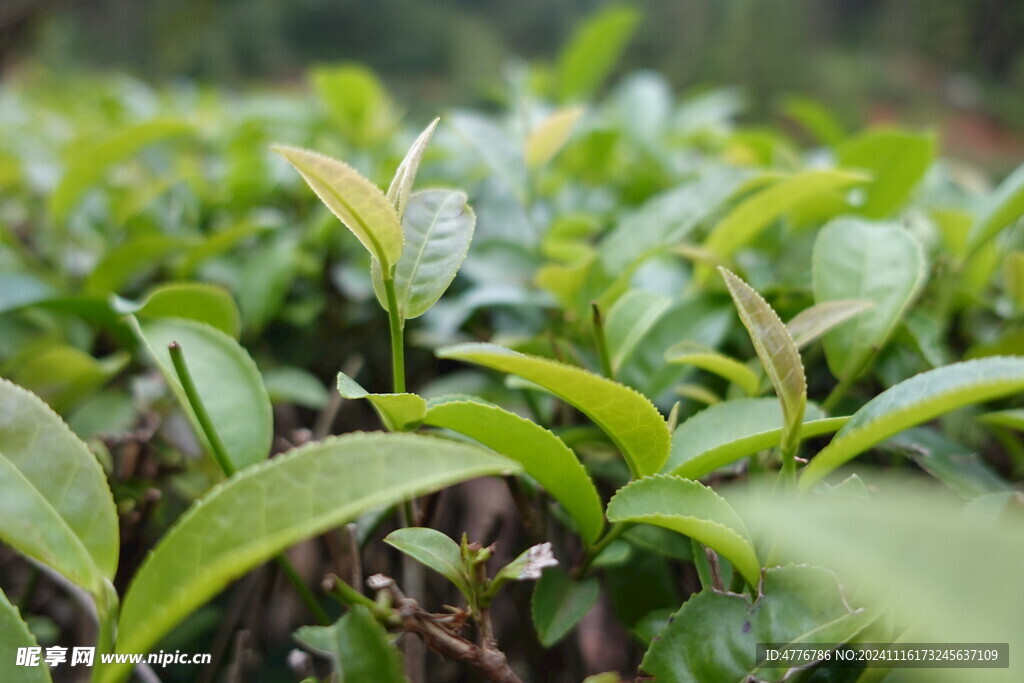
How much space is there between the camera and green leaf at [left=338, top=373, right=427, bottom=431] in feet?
1.03

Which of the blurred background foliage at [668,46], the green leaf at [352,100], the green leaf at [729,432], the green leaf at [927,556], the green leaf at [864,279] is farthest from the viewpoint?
the blurred background foliage at [668,46]

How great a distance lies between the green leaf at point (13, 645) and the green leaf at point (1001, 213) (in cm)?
59

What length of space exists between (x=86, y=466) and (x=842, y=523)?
307mm

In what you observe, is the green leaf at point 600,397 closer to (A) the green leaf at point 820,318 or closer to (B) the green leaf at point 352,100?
(A) the green leaf at point 820,318

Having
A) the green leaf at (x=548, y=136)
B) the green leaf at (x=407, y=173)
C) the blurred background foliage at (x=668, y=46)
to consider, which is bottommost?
the blurred background foliage at (x=668, y=46)

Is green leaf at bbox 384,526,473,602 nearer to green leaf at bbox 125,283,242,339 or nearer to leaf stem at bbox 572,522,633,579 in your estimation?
leaf stem at bbox 572,522,633,579

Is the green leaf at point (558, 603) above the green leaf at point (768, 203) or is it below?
below

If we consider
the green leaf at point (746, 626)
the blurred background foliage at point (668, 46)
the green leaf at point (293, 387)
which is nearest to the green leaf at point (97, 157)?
the green leaf at point (293, 387)

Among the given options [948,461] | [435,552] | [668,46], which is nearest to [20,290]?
[435,552]

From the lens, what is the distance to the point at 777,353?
1.03ft

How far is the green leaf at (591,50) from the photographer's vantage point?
0.94m

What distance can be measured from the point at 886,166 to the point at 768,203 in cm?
19

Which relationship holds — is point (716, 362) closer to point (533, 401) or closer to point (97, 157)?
point (533, 401)

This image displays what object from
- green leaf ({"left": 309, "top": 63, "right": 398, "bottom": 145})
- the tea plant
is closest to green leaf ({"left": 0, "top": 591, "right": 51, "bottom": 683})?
the tea plant
